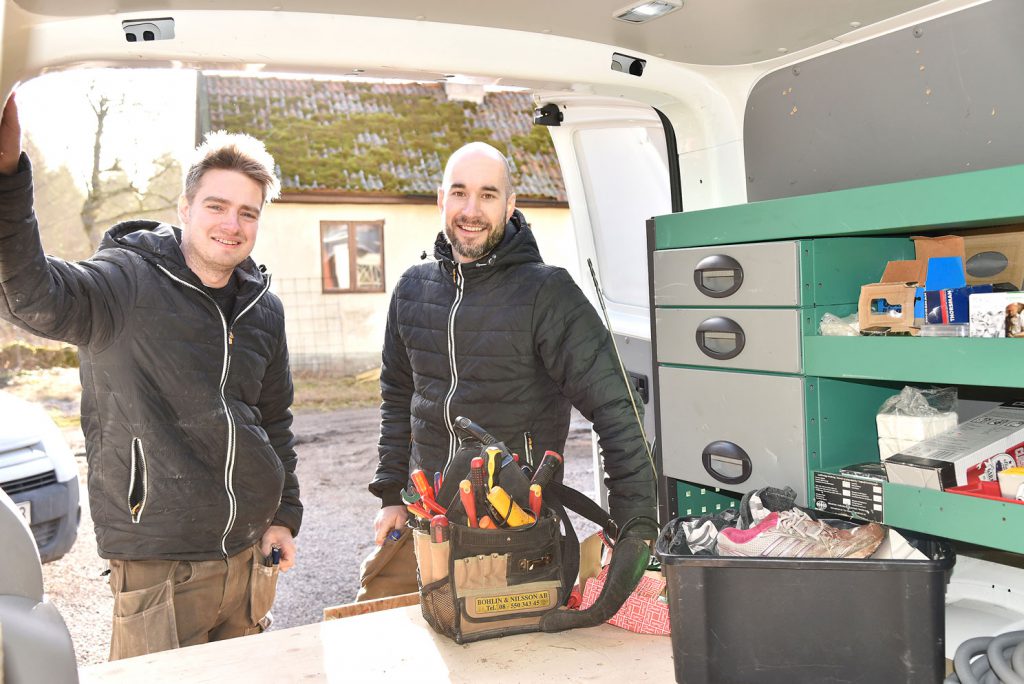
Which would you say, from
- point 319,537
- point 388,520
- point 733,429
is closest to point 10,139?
point 388,520

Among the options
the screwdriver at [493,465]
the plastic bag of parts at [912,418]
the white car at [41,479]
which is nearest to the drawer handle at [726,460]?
the plastic bag of parts at [912,418]

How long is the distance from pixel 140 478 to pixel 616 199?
6.77ft

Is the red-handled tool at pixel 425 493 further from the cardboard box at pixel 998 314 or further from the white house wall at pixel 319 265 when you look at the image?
the white house wall at pixel 319 265

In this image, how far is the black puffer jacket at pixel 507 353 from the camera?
2145mm

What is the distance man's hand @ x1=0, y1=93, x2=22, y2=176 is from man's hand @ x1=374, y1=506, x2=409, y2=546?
129cm

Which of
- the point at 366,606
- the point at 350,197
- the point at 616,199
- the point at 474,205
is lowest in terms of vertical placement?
the point at 366,606

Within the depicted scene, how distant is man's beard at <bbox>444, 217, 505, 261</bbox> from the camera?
7.54 ft

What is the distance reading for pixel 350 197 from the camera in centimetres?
1227

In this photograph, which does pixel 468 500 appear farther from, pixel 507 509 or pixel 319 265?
pixel 319 265

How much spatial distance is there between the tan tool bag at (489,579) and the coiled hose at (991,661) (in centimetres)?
68

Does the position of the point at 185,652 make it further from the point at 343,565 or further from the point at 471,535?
the point at 343,565

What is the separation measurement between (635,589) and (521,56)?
3.70ft

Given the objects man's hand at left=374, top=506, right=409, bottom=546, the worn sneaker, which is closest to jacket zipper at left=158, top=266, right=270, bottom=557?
man's hand at left=374, top=506, right=409, bottom=546

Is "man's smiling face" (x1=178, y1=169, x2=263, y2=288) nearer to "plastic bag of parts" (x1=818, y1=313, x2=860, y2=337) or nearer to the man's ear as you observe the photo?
the man's ear
